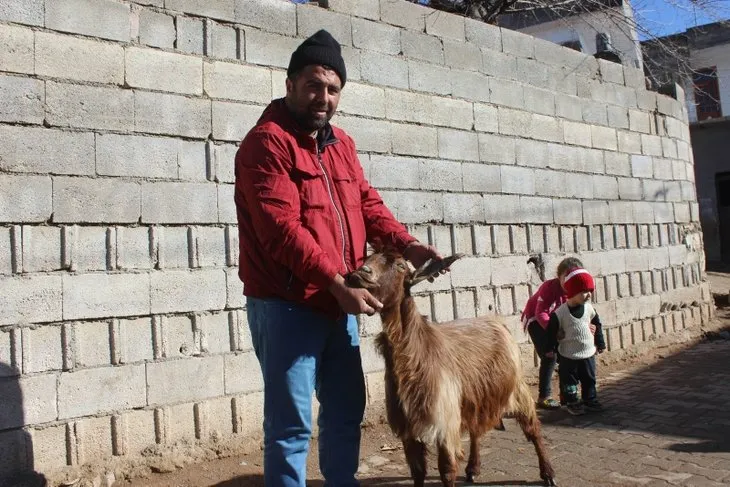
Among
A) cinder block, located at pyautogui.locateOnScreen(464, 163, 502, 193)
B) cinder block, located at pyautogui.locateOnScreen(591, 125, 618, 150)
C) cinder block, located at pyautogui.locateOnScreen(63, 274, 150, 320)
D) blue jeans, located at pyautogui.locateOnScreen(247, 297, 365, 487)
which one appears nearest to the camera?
blue jeans, located at pyautogui.locateOnScreen(247, 297, 365, 487)

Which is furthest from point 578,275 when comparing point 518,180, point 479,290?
point 518,180

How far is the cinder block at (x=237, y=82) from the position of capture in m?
5.54

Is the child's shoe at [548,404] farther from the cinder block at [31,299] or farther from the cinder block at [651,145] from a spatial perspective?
the cinder block at [651,145]

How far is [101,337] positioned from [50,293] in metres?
0.47

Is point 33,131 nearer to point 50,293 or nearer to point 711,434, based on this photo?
point 50,293

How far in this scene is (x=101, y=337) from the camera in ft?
15.9

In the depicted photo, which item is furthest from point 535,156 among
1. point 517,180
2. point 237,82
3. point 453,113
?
point 237,82

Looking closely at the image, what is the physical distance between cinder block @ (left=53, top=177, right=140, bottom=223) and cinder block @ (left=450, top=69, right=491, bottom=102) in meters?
3.78

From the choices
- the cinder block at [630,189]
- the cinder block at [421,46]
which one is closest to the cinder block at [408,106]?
the cinder block at [421,46]

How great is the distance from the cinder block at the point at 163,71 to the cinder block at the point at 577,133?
5.02 metres

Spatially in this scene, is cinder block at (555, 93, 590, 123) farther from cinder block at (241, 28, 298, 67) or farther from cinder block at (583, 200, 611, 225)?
cinder block at (241, 28, 298, 67)

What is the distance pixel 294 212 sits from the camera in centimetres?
Result: 303

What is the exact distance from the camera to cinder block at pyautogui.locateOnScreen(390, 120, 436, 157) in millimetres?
6732

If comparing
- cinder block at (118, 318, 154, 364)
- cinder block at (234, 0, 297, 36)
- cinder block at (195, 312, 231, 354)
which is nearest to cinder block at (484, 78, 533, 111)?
cinder block at (234, 0, 297, 36)
